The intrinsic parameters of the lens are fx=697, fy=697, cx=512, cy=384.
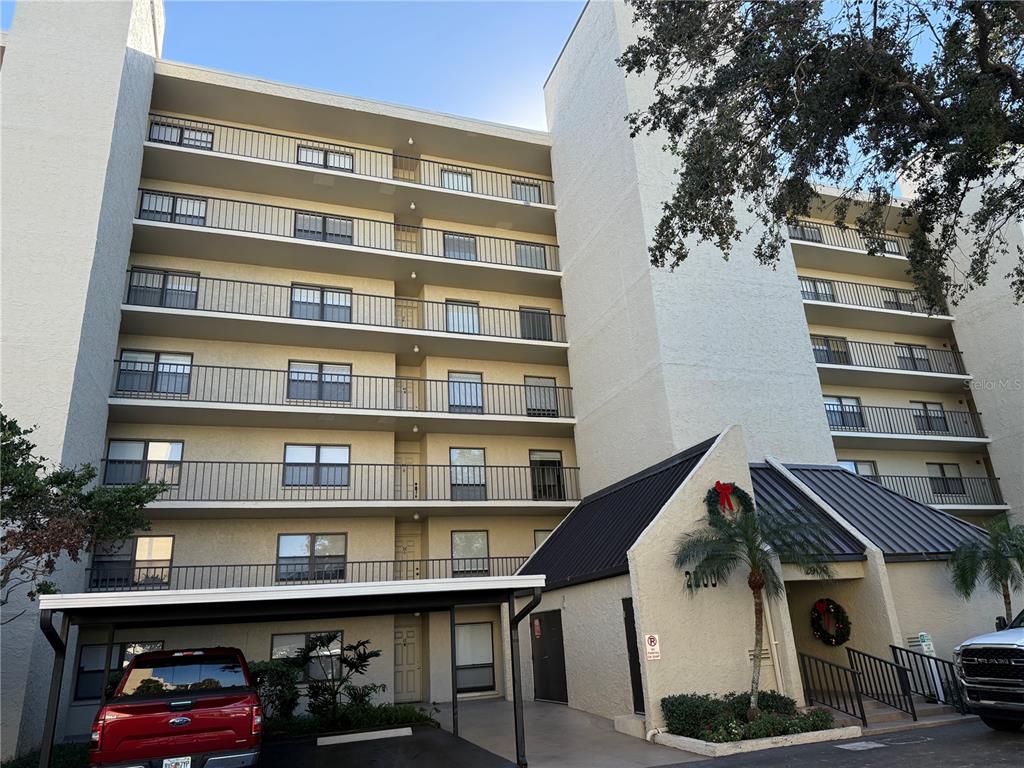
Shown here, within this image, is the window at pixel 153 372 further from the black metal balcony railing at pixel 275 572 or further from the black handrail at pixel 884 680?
the black handrail at pixel 884 680

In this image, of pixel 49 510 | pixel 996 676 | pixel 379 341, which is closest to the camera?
pixel 996 676

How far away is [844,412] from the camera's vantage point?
83.1 ft

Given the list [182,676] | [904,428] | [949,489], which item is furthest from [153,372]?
[949,489]

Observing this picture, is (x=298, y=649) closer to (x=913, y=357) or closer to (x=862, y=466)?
(x=862, y=466)

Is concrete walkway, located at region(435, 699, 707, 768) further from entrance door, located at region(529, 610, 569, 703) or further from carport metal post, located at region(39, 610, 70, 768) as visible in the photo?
carport metal post, located at region(39, 610, 70, 768)

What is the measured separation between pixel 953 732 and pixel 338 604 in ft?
32.6

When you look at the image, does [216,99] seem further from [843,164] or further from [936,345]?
[936,345]

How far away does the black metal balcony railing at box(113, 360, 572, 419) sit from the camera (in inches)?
781

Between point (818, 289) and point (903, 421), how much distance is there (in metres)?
5.89

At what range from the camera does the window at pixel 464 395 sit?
74.3 ft

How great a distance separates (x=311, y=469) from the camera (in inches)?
815

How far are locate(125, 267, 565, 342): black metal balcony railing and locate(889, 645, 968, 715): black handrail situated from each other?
13875 mm

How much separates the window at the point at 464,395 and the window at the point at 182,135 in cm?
1080

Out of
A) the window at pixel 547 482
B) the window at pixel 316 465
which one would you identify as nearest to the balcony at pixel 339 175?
the window at pixel 316 465
